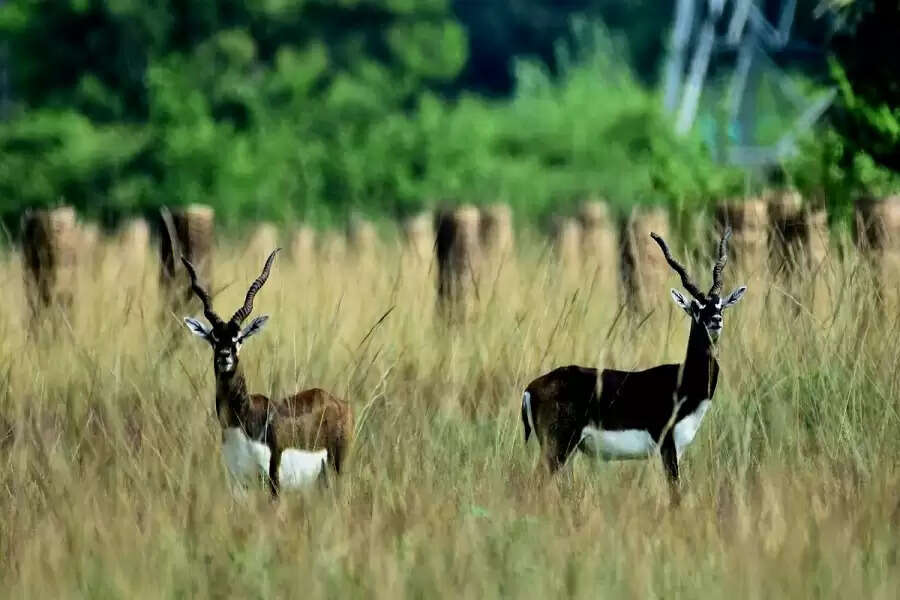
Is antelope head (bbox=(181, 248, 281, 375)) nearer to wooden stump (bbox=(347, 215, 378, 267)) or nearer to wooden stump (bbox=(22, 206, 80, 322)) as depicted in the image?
wooden stump (bbox=(22, 206, 80, 322))

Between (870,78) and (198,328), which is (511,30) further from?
(198,328)

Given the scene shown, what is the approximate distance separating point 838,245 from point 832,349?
2554 millimetres

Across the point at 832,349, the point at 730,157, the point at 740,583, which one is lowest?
the point at 740,583

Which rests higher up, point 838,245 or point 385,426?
point 838,245

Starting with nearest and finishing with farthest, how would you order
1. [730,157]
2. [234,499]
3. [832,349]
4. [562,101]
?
[234,499] < [832,349] < [730,157] < [562,101]

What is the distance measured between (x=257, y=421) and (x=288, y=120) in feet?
60.7

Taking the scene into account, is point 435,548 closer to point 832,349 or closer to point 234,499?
point 234,499

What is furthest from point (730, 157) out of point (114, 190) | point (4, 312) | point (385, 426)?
point (385, 426)

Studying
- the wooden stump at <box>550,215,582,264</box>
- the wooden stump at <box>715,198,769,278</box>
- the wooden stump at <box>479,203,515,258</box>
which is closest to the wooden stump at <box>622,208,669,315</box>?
the wooden stump at <box>715,198,769,278</box>

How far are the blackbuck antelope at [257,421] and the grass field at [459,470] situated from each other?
0.41ft

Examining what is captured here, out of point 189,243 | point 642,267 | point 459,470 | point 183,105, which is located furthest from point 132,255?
point 183,105

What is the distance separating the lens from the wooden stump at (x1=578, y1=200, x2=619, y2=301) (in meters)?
10.0

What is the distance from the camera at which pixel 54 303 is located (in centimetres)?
859

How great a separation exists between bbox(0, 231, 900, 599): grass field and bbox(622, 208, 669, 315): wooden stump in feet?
0.21
